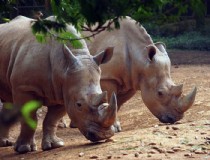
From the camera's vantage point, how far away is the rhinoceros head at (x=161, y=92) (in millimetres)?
7322

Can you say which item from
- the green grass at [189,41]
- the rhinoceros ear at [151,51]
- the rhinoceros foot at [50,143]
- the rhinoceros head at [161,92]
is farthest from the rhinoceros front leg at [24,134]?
the green grass at [189,41]

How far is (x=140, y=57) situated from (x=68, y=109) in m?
1.81

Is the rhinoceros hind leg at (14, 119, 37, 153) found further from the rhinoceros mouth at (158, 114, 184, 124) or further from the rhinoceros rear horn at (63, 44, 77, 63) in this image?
the rhinoceros mouth at (158, 114, 184, 124)

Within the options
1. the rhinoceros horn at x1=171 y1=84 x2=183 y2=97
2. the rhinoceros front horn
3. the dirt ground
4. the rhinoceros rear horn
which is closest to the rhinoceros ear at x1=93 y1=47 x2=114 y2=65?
the rhinoceros rear horn

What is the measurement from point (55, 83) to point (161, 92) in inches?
62.8

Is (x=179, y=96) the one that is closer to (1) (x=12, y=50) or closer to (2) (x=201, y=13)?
(1) (x=12, y=50)

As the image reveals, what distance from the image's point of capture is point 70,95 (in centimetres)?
614

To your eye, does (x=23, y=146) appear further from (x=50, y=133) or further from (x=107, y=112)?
(x=107, y=112)

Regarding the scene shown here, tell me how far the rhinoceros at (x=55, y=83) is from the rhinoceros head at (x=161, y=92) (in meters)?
1.02

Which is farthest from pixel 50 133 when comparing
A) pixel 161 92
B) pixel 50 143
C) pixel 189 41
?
pixel 189 41

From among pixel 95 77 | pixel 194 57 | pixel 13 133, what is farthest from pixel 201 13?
pixel 194 57

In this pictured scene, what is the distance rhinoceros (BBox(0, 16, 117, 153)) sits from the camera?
595 cm

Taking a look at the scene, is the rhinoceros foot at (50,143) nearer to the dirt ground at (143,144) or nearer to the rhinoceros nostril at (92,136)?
the dirt ground at (143,144)

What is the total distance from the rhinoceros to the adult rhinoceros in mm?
811
